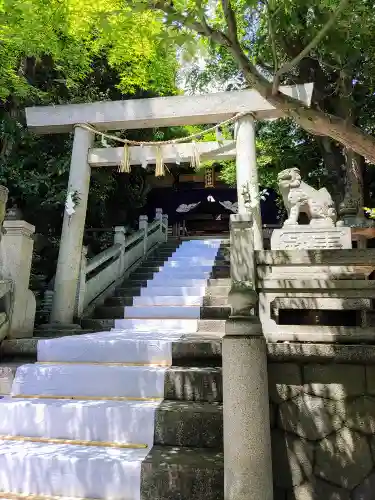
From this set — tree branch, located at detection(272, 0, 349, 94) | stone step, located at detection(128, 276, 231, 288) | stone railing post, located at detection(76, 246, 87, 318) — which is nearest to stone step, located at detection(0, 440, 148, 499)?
tree branch, located at detection(272, 0, 349, 94)

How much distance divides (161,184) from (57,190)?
11146 mm

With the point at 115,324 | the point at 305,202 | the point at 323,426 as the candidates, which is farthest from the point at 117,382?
the point at 305,202

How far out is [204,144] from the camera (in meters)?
7.97

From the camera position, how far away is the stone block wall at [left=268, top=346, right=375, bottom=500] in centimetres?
315

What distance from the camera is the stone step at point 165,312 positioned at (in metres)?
6.75

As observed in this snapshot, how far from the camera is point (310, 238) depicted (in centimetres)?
626

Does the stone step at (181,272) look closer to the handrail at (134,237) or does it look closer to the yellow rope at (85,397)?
the handrail at (134,237)

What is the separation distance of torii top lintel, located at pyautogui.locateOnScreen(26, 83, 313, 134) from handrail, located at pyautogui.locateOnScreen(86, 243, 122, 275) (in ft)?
8.82

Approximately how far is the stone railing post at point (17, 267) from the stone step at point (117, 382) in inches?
40.3

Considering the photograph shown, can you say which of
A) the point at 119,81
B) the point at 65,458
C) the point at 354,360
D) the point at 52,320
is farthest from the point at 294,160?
the point at 65,458

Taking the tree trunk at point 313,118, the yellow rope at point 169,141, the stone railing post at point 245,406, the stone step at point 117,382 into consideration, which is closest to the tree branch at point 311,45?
the tree trunk at point 313,118

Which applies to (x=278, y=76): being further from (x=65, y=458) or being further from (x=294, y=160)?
(x=294, y=160)

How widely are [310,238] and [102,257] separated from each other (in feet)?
13.9

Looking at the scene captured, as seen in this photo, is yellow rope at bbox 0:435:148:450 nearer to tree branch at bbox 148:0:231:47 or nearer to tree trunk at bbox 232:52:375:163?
tree trunk at bbox 232:52:375:163
